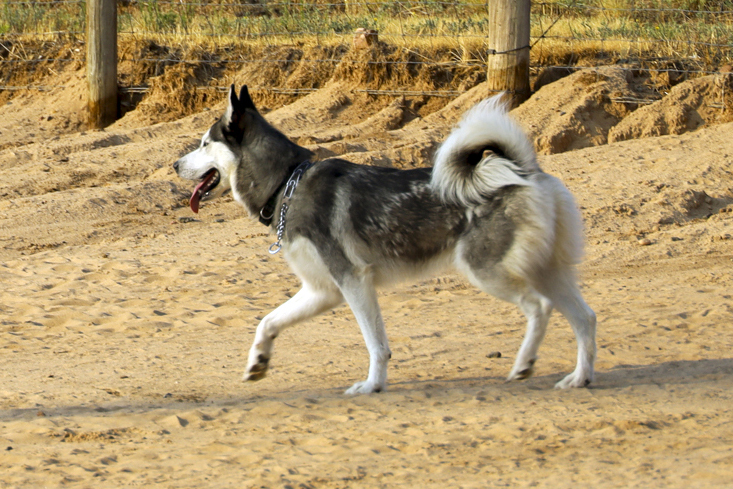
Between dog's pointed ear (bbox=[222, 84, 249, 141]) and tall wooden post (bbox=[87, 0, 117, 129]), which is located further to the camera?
tall wooden post (bbox=[87, 0, 117, 129])

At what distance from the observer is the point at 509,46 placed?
10.3 metres

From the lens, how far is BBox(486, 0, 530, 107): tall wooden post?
10.2 m

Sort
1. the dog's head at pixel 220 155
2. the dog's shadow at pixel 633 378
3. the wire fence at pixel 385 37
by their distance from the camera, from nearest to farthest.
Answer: the dog's shadow at pixel 633 378
the dog's head at pixel 220 155
the wire fence at pixel 385 37

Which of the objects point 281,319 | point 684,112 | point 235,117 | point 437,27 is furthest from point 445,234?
point 437,27

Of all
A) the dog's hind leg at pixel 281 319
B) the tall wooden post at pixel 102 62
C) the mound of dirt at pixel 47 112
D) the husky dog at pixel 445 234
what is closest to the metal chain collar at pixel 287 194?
the husky dog at pixel 445 234

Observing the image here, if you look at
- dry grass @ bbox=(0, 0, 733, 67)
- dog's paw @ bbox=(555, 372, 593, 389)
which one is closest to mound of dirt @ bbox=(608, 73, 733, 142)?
dry grass @ bbox=(0, 0, 733, 67)

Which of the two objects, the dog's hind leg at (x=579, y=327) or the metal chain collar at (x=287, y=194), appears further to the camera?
the metal chain collar at (x=287, y=194)

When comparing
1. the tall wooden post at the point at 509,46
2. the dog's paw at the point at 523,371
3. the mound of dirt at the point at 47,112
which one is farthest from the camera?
the mound of dirt at the point at 47,112

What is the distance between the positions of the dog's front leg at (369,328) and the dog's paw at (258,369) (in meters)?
0.49

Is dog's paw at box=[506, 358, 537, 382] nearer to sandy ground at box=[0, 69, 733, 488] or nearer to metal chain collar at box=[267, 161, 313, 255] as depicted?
sandy ground at box=[0, 69, 733, 488]

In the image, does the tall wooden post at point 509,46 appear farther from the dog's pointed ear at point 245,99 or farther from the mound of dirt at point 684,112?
the dog's pointed ear at point 245,99

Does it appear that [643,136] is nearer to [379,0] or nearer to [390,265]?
[390,265]

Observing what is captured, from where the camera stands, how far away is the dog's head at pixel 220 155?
16.8 feet

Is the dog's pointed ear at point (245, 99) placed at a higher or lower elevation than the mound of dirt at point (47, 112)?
higher
